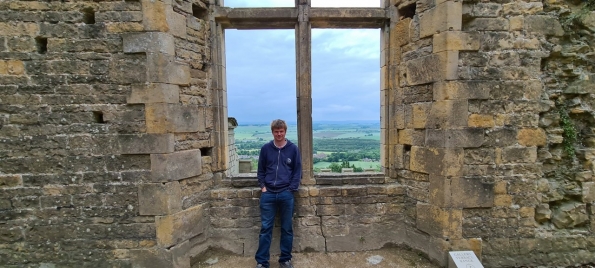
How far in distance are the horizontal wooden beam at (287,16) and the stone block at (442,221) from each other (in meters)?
2.73

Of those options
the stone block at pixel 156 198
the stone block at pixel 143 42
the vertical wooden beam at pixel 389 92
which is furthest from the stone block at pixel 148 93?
the vertical wooden beam at pixel 389 92

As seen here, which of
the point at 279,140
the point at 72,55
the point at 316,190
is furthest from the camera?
the point at 316,190

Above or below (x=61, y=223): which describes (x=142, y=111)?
above

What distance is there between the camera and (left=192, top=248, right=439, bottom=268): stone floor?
3719 mm

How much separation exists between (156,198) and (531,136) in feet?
15.4

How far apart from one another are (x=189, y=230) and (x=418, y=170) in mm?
3173

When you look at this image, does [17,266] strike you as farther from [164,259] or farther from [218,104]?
[218,104]

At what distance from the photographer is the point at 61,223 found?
3367 millimetres

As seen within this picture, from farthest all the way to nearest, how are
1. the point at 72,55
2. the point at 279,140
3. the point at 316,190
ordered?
the point at 316,190
the point at 279,140
the point at 72,55

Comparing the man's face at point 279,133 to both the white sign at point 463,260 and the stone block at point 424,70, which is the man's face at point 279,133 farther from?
the white sign at point 463,260

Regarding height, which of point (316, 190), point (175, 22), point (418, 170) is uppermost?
point (175, 22)

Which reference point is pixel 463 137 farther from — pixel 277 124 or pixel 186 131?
pixel 186 131

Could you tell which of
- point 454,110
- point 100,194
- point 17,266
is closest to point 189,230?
point 100,194

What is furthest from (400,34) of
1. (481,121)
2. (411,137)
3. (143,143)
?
(143,143)
